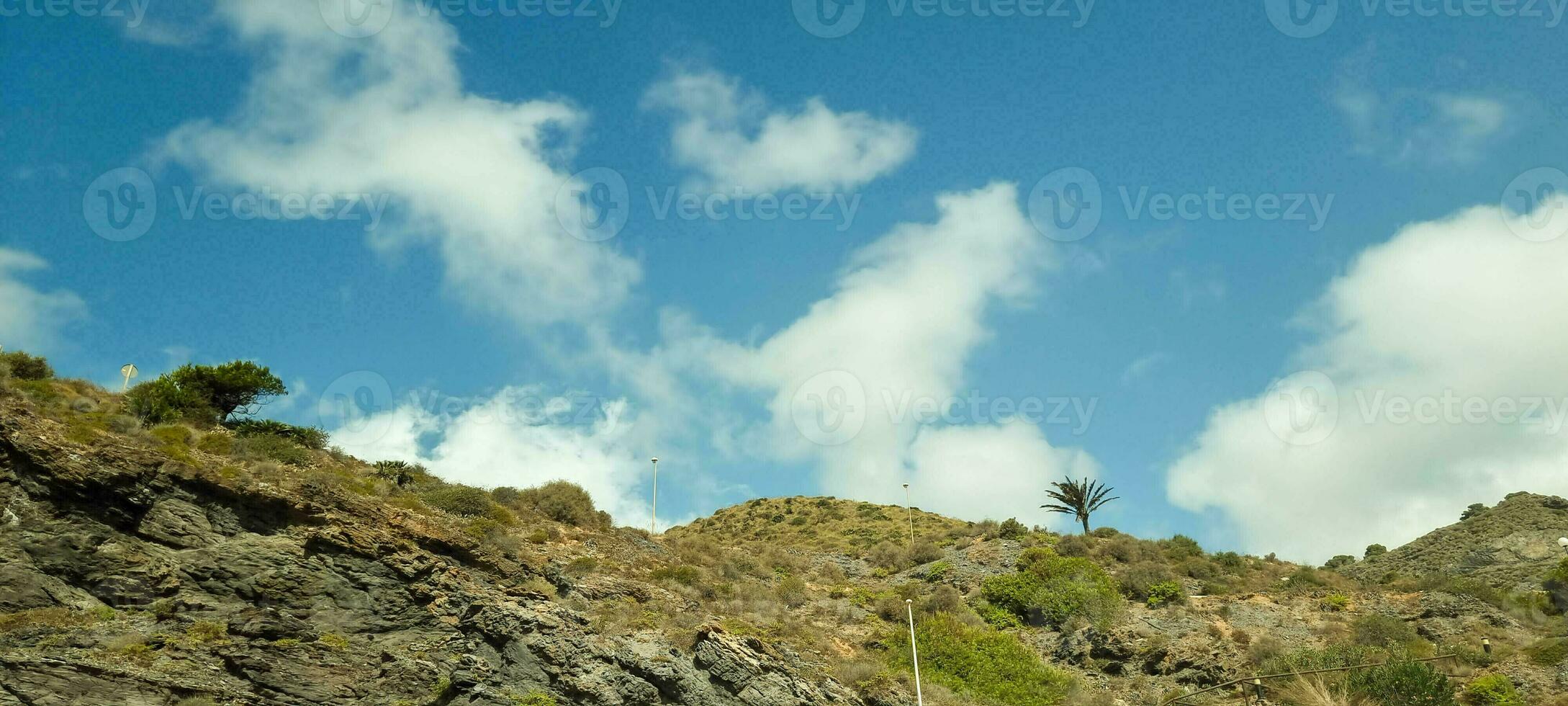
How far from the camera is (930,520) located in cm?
7812

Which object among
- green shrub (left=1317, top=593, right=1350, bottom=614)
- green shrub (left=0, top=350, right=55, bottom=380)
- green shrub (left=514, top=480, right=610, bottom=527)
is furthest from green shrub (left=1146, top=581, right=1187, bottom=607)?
green shrub (left=0, top=350, right=55, bottom=380)

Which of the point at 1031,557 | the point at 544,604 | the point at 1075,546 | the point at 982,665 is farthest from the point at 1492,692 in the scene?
the point at 544,604

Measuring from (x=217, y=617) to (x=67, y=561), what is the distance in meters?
3.63

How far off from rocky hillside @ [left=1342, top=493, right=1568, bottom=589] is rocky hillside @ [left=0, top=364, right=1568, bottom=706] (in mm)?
326

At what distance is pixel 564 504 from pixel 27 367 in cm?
2262

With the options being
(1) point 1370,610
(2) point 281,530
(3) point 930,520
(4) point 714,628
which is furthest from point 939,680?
(3) point 930,520

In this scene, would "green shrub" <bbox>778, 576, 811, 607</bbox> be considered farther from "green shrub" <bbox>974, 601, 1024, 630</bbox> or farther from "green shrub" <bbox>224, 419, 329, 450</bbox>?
"green shrub" <bbox>224, 419, 329, 450</bbox>

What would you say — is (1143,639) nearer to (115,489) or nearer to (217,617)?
(217,617)

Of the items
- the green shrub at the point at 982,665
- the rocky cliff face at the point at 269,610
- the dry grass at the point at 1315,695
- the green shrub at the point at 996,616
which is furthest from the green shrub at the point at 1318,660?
the rocky cliff face at the point at 269,610

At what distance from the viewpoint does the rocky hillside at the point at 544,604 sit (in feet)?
71.4

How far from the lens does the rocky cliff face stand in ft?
66.6

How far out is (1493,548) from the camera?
5175cm

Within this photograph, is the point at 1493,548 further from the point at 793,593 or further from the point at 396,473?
the point at 396,473

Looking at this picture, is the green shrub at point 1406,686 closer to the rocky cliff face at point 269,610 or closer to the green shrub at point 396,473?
the rocky cliff face at point 269,610
